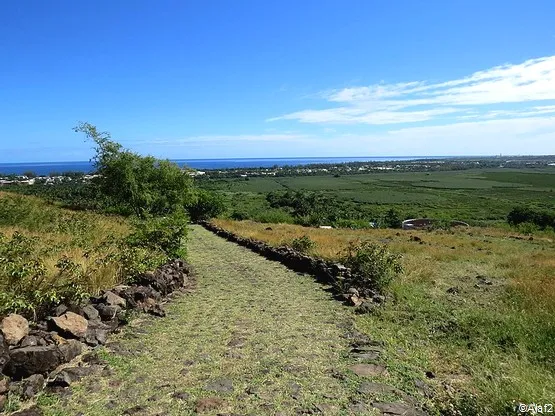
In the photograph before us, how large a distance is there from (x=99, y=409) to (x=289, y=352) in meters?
2.47

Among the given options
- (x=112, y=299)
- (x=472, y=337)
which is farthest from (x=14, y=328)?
(x=472, y=337)

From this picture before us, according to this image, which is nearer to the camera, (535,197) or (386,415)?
(386,415)

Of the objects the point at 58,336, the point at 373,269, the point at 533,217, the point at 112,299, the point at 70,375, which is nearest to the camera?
the point at 70,375

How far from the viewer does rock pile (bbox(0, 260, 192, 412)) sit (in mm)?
4312

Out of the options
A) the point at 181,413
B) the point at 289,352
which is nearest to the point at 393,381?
the point at 289,352

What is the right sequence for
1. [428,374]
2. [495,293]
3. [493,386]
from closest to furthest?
1. [493,386]
2. [428,374]
3. [495,293]

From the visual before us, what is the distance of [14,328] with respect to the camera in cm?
479

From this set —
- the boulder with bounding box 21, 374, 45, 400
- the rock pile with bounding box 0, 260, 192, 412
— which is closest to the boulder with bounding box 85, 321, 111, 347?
the rock pile with bounding box 0, 260, 192, 412

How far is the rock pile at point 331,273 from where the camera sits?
8805 mm

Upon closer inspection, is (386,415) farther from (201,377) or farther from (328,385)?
(201,377)

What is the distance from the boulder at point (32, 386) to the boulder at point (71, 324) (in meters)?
0.98

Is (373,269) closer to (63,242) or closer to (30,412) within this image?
(63,242)

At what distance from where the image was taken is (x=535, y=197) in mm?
117625

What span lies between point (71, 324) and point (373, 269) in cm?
705
